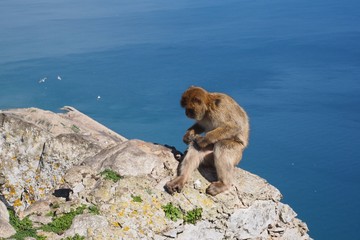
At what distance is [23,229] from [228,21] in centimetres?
4684

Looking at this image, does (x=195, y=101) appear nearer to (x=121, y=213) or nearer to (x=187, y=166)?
(x=187, y=166)

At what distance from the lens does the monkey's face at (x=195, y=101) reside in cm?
532

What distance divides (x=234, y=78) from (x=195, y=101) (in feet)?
85.5

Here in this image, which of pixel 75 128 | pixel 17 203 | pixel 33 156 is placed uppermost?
pixel 75 128

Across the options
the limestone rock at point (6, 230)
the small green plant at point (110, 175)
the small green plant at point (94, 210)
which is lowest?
the limestone rock at point (6, 230)

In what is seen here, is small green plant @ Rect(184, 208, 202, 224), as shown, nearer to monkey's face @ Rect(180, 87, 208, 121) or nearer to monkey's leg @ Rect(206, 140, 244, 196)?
monkey's leg @ Rect(206, 140, 244, 196)

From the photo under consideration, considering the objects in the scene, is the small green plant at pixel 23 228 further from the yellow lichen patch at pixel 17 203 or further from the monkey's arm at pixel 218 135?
the monkey's arm at pixel 218 135

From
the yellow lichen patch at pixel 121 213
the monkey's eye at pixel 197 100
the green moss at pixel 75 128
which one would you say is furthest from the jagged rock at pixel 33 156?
the yellow lichen patch at pixel 121 213

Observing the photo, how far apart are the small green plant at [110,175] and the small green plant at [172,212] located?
1.92ft

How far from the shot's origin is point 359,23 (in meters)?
46.2

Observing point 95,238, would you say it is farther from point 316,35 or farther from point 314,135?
point 316,35

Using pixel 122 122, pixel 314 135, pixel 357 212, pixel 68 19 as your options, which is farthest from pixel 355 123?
pixel 68 19

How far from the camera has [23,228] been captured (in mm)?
4648

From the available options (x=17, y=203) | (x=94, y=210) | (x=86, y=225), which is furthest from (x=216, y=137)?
(x=17, y=203)
